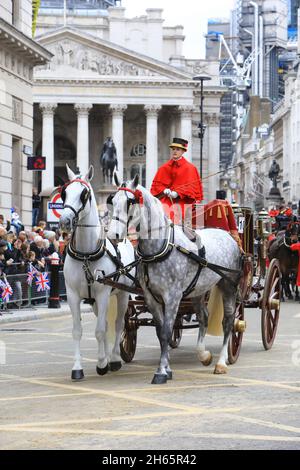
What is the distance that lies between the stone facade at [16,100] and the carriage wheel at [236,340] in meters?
18.6

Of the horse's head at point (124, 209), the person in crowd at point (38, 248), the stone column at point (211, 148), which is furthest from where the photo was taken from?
the stone column at point (211, 148)

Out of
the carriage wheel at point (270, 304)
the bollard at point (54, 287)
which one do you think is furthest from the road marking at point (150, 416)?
the bollard at point (54, 287)

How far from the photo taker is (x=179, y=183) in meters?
11.9

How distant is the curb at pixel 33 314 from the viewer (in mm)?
20636

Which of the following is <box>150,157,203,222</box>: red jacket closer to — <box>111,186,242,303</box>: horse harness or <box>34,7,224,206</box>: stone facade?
<box>111,186,242,303</box>: horse harness

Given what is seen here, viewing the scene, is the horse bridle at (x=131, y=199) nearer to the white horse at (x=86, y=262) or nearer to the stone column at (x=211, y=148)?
the white horse at (x=86, y=262)

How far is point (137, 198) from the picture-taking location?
10688mm

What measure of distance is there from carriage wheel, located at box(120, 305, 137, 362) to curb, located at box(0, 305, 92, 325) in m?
7.87

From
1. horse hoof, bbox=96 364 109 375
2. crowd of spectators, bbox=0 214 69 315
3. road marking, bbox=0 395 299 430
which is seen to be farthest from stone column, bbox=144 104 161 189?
road marking, bbox=0 395 299 430

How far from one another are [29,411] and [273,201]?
138 feet

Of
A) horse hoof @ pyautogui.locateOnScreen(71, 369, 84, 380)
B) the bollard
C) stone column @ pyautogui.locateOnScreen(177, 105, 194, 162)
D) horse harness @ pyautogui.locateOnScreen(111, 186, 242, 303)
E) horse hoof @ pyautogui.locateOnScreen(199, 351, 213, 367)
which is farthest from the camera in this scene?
stone column @ pyautogui.locateOnScreen(177, 105, 194, 162)

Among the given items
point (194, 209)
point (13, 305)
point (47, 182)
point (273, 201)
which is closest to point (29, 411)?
point (194, 209)

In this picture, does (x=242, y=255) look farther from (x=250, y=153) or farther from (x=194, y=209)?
(x=250, y=153)

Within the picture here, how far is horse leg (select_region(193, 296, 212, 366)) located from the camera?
12039 mm
